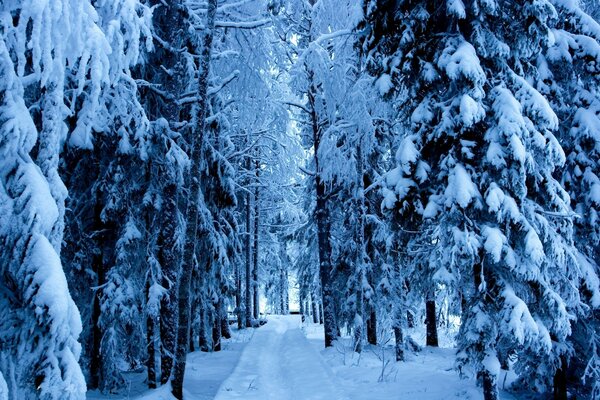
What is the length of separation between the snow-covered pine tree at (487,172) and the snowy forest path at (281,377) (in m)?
3.54

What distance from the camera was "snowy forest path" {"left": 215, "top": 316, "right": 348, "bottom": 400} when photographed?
9133 mm

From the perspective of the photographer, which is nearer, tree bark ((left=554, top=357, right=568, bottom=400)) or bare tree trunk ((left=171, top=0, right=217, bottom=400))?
bare tree trunk ((left=171, top=0, right=217, bottom=400))

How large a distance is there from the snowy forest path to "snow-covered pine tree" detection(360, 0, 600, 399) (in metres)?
3.54

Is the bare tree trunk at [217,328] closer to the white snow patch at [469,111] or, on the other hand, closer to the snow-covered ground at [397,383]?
the snow-covered ground at [397,383]

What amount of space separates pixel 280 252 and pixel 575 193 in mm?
33118

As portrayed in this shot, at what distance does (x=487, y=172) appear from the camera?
7.22 m

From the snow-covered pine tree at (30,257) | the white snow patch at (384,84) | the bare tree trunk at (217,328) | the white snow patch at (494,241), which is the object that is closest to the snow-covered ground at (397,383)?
the white snow patch at (494,241)

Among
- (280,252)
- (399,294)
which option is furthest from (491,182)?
(280,252)

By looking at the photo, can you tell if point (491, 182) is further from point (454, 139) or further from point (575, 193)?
point (575, 193)

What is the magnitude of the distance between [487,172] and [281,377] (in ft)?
26.6

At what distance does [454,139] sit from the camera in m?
7.61

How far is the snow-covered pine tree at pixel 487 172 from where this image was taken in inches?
273

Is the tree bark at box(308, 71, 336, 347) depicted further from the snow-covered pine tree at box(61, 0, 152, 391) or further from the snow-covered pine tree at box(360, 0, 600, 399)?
the snow-covered pine tree at box(360, 0, 600, 399)

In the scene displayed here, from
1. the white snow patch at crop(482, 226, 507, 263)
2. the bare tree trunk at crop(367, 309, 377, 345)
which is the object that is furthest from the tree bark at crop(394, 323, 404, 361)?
the white snow patch at crop(482, 226, 507, 263)
